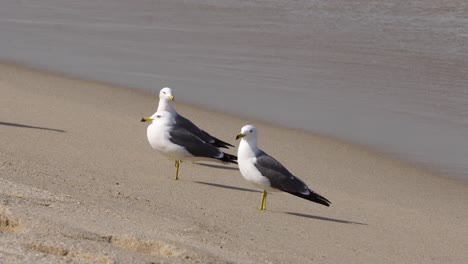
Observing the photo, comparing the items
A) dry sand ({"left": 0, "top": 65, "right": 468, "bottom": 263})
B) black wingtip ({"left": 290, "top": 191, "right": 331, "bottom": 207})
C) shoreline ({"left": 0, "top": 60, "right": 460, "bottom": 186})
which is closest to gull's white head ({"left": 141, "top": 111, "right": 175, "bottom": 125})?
dry sand ({"left": 0, "top": 65, "right": 468, "bottom": 263})

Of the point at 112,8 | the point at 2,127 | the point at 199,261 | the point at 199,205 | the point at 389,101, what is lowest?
the point at 199,261

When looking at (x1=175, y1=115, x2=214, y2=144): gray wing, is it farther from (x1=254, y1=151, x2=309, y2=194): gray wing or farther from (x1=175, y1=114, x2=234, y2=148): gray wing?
(x1=254, y1=151, x2=309, y2=194): gray wing

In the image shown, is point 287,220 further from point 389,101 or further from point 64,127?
point 389,101

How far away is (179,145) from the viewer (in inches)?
322

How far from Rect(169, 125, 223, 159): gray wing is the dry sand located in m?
0.22

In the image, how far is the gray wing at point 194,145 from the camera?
8.18 meters

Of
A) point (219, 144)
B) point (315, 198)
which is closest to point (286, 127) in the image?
point (219, 144)

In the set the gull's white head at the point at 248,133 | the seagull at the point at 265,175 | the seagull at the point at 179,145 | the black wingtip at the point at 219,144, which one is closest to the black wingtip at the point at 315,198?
the seagull at the point at 265,175

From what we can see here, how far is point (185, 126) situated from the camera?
8.80 meters

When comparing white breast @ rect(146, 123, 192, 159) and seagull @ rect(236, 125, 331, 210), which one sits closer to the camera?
seagull @ rect(236, 125, 331, 210)

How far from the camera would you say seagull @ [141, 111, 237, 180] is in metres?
8.18

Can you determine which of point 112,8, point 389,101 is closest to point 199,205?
point 389,101

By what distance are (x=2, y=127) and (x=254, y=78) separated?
13.2 feet

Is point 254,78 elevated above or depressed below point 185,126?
above
